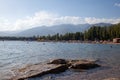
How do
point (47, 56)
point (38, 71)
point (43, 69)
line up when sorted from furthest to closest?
point (47, 56) < point (43, 69) < point (38, 71)

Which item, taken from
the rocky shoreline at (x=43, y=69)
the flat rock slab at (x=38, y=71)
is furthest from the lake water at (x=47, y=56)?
the flat rock slab at (x=38, y=71)

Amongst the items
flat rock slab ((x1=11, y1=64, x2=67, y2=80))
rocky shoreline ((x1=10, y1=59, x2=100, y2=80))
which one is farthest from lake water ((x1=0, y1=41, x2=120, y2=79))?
flat rock slab ((x1=11, y1=64, x2=67, y2=80))

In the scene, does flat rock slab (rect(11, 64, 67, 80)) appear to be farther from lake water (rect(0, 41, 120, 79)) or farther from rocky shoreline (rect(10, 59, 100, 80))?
lake water (rect(0, 41, 120, 79))

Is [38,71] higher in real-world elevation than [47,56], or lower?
higher

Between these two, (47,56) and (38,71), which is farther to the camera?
(47,56)

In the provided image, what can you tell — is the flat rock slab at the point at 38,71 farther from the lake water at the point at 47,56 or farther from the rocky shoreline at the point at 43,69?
the lake water at the point at 47,56

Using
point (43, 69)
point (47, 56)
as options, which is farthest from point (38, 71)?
point (47, 56)

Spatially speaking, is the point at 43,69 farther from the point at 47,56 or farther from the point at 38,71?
the point at 47,56

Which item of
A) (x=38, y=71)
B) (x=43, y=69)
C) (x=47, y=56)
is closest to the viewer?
(x=38, y=71)

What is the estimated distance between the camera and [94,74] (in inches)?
963

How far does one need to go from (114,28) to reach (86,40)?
30750mm

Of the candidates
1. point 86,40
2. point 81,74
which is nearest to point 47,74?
point 81,74

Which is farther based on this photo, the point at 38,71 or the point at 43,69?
the point at 43,69

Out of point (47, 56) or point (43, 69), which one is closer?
point (43, 69)
